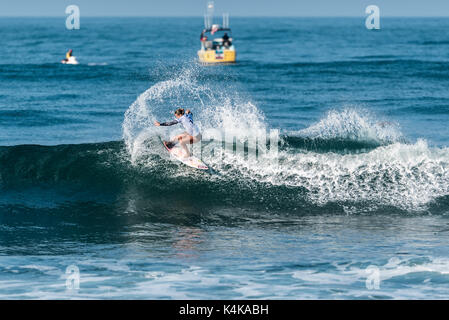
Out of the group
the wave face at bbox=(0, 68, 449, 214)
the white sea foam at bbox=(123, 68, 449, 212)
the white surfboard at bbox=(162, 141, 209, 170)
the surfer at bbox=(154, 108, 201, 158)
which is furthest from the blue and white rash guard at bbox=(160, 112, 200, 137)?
the white sea foam at bbox=(123, 68, 449, 212)

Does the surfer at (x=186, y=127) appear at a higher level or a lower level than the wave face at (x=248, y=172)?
higher

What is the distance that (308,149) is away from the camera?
2108 cm

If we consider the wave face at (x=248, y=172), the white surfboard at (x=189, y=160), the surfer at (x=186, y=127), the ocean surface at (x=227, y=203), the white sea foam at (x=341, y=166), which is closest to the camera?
the ocean surface at (x=227, y=203)

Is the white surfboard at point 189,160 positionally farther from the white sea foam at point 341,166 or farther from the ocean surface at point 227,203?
the white sea foam at point 341,166

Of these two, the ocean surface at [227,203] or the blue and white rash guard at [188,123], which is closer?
the ocean surface at [227,203]

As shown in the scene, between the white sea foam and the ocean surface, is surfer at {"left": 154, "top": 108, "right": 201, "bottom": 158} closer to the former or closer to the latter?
the ocean surface

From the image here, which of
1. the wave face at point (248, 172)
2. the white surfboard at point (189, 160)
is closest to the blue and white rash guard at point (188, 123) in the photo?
the white surfboard at point (189, 160)

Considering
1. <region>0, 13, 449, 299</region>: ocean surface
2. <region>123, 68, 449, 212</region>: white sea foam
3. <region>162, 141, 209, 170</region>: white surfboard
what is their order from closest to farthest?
<region>0, 13, 449, 299</region>: ocean surface < <region>123, 68, 449, 212</region>: white sea foam < <region>162, 141, 209, 170</region>: white surfboard

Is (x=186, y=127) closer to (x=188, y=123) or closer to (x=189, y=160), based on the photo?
(x=188, y=123)

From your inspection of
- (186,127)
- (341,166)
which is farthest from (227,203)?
(341,166)
